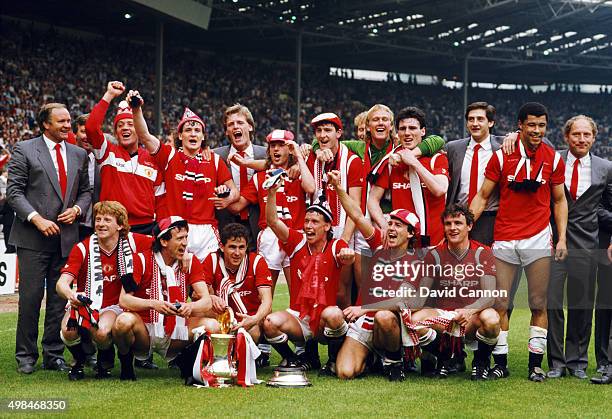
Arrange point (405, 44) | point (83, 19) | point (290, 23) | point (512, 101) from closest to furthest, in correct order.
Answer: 1. point (83, 19)
2. point (290, 23)
3. point (405, 44)
4. point (512, 101)

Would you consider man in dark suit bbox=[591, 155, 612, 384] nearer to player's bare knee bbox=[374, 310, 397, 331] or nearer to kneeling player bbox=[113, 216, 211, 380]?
player's bare knee bbox=[374, 310, 397, 331]

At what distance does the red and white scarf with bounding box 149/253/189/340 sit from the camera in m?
6.35

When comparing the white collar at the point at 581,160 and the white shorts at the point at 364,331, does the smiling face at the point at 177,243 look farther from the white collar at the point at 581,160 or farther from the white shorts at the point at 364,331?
the white collar at the point at 581,160

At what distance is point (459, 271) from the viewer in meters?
6.44

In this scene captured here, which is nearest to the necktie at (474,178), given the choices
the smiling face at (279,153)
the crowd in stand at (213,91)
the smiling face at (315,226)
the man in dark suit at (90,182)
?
the smiling face at (315,226)

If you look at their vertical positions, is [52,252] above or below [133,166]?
below

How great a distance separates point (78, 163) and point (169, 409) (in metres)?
2.55

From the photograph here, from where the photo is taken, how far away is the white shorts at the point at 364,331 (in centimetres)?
650

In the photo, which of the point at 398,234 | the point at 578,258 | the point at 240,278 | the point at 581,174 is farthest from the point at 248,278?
the point at 581,174

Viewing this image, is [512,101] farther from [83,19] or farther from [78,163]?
[78,163]

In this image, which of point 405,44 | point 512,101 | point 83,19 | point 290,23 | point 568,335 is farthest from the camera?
point 512,101

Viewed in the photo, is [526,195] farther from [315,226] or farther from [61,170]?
[61,170]

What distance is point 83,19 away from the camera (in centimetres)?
2723

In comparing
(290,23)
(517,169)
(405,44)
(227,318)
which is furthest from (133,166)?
(405,44)
